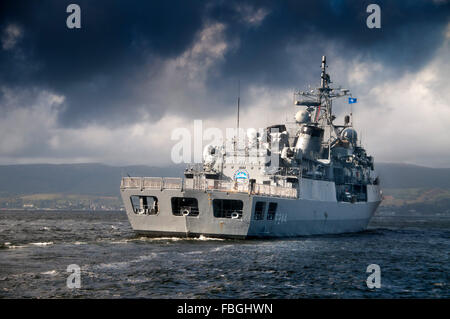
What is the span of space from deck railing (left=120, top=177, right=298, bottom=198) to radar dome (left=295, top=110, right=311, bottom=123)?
15.6m

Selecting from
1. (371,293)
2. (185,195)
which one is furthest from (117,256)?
(371,293)

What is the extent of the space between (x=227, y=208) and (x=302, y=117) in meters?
18.6

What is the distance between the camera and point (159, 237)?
1403 inches

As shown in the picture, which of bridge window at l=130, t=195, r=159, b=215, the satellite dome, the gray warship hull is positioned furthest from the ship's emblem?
the satellite dome

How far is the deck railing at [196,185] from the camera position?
33688 millimetres

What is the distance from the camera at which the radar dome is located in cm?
5047

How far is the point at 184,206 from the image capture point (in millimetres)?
36031

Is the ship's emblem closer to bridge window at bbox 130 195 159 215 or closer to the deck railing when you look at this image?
the deck railing

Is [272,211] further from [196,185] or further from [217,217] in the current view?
[196,185]

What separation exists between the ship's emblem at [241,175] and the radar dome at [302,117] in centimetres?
1273

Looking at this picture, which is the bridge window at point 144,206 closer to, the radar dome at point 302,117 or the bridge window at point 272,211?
the bridge window at point 272,211
